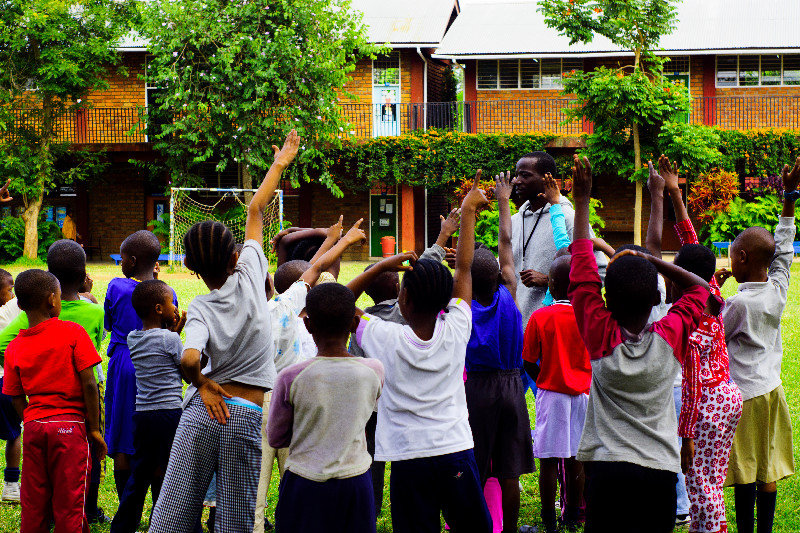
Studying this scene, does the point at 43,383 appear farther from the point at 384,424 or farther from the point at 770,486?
the point at 770,486

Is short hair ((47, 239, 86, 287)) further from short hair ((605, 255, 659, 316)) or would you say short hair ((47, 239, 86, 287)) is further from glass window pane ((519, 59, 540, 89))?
glass window pane ((519, 59, 540, 89))

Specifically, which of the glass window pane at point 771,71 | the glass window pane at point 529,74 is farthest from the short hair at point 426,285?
the glass window pane at point 771,71

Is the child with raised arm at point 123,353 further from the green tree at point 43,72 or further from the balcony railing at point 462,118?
the green tree at point 43,72

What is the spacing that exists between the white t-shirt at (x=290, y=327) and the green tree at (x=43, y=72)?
19762mm

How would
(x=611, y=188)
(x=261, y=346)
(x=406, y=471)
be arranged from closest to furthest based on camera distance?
(x=406, y=471) → (x=261, y=346) → (x=611, y=188)

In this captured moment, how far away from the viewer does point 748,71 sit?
939 inches

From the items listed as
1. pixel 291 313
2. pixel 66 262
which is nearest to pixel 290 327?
pixel 291 313

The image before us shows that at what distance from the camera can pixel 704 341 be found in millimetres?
3443

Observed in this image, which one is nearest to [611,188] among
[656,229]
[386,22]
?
[386,22]

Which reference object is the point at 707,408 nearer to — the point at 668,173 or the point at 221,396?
the point at 668,173

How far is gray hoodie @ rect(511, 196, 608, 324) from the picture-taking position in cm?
451

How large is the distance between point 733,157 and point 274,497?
66.4 feet

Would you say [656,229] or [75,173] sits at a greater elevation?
[75,173]

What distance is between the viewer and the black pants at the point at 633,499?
113 inches
